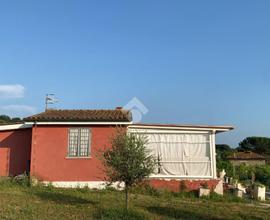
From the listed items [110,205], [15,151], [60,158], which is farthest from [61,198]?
[15,151]

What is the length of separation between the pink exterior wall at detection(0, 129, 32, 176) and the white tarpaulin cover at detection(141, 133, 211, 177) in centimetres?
658

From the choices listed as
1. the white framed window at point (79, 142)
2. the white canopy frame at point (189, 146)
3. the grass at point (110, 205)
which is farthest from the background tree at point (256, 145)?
the grass at point (110, 205)

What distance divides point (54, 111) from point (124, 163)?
31.3 feet

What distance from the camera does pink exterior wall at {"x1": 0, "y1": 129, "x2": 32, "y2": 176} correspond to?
21812 mm

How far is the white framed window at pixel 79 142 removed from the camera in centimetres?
2066

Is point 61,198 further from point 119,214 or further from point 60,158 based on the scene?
point 60,158

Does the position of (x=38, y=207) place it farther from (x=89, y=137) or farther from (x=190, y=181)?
(x=190, y=181)

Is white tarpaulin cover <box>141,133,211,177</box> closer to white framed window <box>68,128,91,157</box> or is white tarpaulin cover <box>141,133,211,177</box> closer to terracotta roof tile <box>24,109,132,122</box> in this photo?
terracotta roof tile <box>24,109,132,122</box>

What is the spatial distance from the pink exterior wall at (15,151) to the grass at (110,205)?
1822 millimetres

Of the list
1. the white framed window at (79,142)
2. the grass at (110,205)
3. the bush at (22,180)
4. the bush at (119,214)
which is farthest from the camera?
the white framed window at (79,142)

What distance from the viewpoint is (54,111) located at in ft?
74.0

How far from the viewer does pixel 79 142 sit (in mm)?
20719

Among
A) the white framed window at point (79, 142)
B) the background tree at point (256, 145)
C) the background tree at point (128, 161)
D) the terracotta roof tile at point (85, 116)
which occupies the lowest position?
the background tree at point (128, 161)

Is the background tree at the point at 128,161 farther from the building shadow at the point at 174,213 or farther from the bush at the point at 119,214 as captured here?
the building shadow at the point at 174,213
